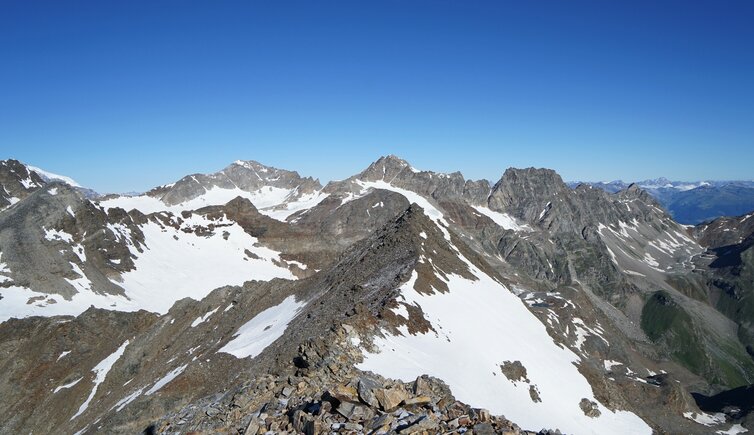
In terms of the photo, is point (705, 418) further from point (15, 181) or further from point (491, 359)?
point (15, 181)

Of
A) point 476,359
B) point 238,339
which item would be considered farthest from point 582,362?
point 238,339

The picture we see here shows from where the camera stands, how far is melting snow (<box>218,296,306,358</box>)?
1561 inches

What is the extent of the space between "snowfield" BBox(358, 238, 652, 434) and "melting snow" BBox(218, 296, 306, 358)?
11.8m

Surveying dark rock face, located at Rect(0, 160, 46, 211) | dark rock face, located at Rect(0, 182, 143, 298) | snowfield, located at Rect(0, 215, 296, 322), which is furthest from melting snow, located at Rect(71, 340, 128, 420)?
dark rock face, located at Rect(0, 160, 46, 211)

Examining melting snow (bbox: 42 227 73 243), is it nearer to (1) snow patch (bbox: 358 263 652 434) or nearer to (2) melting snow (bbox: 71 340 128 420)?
(2) melting snow (bbox: 71 340 128 420)

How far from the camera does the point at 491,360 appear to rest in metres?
39.7

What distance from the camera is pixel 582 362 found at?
56812 millimetres

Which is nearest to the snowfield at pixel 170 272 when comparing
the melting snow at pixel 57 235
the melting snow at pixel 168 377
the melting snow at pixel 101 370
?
the melting snow at pixel 57 235

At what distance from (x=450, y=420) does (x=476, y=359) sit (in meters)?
24.3

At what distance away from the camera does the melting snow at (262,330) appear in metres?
39.7

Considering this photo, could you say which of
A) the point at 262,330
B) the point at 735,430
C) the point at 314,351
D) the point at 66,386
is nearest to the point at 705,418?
the point at 735,430

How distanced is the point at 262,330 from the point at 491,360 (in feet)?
69.5

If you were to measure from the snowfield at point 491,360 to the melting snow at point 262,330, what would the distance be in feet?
38.8

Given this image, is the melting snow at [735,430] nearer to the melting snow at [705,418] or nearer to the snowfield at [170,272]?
the melting snow at [705,418]
